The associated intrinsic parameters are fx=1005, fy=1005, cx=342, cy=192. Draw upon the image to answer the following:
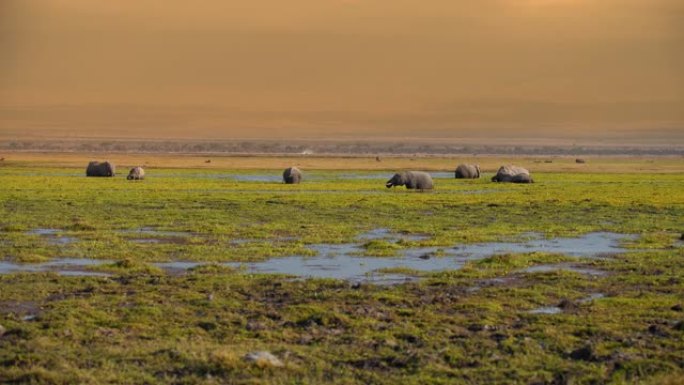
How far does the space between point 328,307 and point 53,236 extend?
48.4ft

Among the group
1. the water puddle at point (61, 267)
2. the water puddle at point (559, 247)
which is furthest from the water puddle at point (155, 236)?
the water puddle at point (559, 247)

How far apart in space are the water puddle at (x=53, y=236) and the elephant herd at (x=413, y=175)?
2903 cm

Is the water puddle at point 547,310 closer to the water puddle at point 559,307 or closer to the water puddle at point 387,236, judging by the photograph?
the water puddle at point 559,307

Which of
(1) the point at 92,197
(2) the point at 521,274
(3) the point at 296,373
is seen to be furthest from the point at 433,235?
(1) the point at 92,197

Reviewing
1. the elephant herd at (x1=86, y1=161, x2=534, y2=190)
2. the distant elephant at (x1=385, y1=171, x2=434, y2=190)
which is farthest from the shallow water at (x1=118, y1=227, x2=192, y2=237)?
the elephant herd at (x1=86, y1=161, x2=534, y2=190)

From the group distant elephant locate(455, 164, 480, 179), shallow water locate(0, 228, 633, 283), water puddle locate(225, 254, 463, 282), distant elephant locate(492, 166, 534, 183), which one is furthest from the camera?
distant elephant locate(455, 164, 480, 179)

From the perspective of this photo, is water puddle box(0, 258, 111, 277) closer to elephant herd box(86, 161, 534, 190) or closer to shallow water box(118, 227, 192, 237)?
shallow water box(118, 227, 192, 237)

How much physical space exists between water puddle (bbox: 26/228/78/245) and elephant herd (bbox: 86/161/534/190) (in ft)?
95.2

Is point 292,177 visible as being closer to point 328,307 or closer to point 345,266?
point 345,266

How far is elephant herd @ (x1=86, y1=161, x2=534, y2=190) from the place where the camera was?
56625 mm

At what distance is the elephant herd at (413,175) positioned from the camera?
56.6 meters

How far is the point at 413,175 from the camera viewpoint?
5700 cm

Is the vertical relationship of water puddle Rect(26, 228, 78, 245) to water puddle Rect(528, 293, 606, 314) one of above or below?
above

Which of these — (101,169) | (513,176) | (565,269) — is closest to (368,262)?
(565,269)
